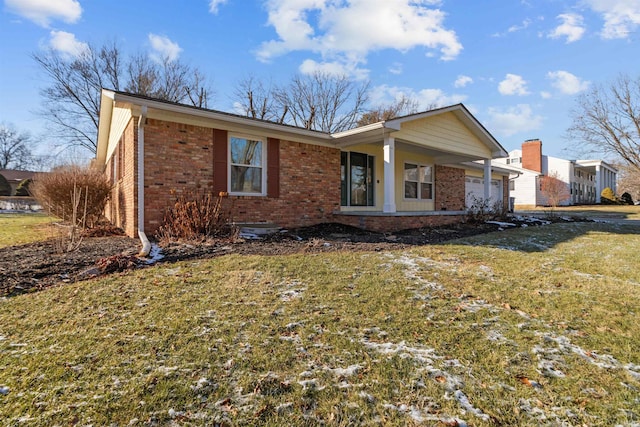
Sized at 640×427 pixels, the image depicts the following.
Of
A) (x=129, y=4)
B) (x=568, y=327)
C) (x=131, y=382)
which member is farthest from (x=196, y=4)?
(x=568, y=327)

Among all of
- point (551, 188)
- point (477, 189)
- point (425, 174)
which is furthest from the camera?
point (551, 188)

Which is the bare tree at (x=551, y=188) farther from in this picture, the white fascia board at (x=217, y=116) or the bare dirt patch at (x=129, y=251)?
the white fascia board at (x=217, y=116)

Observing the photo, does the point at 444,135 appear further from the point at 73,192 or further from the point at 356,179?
the point at 73,192

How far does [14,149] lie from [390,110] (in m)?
51.7

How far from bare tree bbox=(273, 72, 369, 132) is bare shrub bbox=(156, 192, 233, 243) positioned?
2045 centimetres

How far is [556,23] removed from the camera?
35.4 ft

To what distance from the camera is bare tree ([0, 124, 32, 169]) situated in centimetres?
4541

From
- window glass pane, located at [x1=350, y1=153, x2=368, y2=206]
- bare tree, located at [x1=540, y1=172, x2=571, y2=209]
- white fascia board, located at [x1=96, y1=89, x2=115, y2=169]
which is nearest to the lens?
white fascia board, located at [x1=96, y1=89, x2=115, y2=169]

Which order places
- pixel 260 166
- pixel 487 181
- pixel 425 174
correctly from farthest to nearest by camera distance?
pixel 425 174 → pixel 487 181 → pixel 260 166

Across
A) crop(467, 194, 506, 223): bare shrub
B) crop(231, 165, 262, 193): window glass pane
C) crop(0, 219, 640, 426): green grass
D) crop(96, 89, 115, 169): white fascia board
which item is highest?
crop(96, 89, 115, 169): white fascia board

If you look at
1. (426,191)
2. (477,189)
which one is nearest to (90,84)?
(426,191)

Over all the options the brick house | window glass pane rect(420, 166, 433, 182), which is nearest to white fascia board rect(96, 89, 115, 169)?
the brick house

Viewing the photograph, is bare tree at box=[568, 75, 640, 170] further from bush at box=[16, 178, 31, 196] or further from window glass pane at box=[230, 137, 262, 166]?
bush at box=[16, 178, 31, 196]

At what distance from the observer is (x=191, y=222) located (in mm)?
6680
